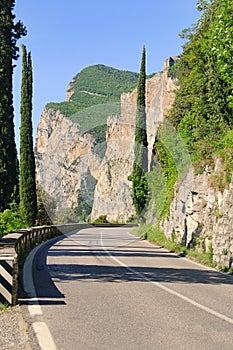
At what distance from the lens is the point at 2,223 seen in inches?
841

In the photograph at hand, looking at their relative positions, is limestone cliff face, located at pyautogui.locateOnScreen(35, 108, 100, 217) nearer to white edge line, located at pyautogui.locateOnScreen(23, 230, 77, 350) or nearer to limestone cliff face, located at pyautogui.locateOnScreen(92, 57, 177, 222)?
limestone cliff face, located at pyautogui.locateOnScreen(92, 57, 177, 222)

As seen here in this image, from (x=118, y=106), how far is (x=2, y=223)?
231 ft

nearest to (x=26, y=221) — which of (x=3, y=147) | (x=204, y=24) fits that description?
(x=3, y=147)

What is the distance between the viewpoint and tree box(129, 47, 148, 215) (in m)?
46.0

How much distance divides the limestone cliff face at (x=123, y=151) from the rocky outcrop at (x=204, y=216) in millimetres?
44454

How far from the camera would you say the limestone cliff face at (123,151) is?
78688 mm

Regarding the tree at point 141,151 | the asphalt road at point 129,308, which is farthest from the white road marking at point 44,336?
the tree at point 141,151

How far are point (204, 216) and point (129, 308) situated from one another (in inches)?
482

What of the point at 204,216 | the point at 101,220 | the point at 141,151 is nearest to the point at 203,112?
the point at 204,216

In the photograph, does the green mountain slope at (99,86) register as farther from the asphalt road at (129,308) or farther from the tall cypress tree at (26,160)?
the asphalt road at (129,308)

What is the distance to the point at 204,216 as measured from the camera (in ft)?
65.8

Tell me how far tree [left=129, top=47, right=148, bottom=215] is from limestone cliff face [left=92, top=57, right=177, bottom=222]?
67.5ft

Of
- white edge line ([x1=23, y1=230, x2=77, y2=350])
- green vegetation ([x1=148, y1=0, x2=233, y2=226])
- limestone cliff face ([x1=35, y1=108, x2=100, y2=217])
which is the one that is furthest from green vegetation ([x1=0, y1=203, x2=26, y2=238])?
limestone cliff face ([x1=35, y1=108, x2=100, y2=217])

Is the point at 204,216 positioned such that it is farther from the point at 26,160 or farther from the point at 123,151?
the point at 123,151
